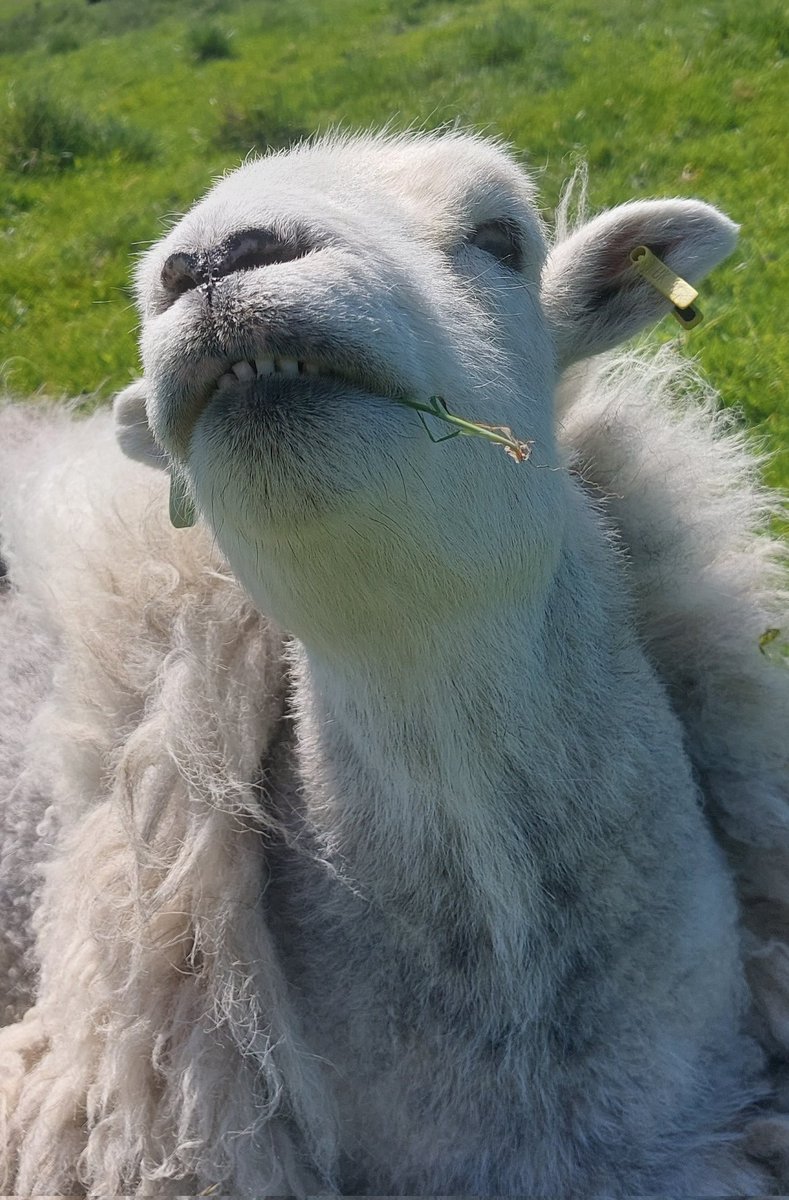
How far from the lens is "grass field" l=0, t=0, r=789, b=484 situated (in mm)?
6074

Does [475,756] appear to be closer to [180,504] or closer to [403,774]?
[403,774]

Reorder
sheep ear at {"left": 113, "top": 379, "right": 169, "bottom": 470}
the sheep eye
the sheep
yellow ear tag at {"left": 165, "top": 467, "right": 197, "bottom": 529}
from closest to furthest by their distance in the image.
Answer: the sheep, yellow ear tag at {"left": 165, "top": 467, "right": 197, "bottom": 529}, the sheep eye, sheep ear at {"left": 113, "top": 379, "right": 169, "bottom": 470}

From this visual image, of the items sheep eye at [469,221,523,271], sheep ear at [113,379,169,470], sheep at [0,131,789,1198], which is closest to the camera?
sheep at [0,131,789,1198]

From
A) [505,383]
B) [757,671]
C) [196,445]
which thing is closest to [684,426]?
[757,671]

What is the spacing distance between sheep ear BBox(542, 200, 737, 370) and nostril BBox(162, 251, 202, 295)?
43.2 inches

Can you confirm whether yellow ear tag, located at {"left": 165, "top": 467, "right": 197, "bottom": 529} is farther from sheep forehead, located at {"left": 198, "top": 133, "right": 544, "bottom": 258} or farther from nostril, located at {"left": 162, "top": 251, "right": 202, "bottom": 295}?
sheep forehead, located at {"left": 198, "top": 133, "right": 544, "bottom": 258}

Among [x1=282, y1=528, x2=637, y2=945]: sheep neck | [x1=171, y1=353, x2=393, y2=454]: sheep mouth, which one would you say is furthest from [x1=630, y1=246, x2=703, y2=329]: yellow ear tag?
[x1=171, y1=353, x2=393, y2=454]: sheep mouth

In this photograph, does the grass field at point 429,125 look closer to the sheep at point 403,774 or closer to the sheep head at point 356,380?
the sheep at point 403,774

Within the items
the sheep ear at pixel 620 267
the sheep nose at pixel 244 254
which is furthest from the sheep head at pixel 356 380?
the sheep ear at pixel 620 267

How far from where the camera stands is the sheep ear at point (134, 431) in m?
2.91

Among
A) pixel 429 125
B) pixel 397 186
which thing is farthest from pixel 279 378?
pixel 429 125

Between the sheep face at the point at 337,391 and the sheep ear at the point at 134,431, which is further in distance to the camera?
the sheep ear at the point at 134,431

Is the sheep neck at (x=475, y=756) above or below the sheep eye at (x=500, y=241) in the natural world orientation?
below

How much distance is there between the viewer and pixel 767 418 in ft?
15.5
